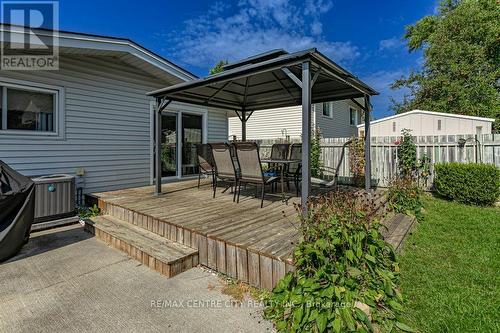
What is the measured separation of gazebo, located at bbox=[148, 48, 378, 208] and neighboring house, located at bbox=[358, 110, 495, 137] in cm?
548

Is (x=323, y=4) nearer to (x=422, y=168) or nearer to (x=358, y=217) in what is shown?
(x=422, y=168)

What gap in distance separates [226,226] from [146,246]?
3.41 ft

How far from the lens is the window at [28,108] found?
15.4 feet

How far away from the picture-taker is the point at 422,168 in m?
6.80

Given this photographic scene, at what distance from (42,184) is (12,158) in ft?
3.78

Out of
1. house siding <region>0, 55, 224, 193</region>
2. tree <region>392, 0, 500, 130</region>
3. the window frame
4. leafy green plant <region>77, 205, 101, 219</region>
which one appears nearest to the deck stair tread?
leafy green plant <region>77, 205, 101, 219</region>

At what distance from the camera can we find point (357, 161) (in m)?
7.84

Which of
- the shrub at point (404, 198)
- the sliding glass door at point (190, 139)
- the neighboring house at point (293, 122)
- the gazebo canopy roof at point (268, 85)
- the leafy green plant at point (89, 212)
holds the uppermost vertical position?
the neighboring house at point (293, 122)

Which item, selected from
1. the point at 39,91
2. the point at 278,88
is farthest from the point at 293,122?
the point at 39,91

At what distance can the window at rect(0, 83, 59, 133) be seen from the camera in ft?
15.4

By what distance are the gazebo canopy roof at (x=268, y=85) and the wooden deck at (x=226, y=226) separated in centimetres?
186

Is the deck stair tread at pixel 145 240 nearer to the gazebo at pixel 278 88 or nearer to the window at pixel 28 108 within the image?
the gazebo at pixel 278 88

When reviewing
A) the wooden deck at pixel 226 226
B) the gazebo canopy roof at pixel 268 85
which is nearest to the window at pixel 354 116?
the gazebo canopy roof at pixel 268 85

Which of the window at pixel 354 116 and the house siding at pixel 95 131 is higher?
the window at pixel 354 116
